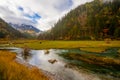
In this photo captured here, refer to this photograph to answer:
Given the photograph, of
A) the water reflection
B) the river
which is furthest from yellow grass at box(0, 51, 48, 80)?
the water reflection

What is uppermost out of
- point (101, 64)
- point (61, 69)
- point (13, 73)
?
point (13, 73)

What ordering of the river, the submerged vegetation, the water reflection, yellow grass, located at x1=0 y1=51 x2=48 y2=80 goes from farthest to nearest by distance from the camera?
the submerged vegetation < the water reflection < the river < yellow grass, located at x1=0 y1=51 x2=48 y2=80

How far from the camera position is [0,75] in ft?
27.3

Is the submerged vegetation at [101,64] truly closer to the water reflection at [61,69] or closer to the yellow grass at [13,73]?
the water reflection at [61,69]

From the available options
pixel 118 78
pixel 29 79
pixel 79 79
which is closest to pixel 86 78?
pixel 79 79

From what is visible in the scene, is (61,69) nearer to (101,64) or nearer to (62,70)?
(62,70)

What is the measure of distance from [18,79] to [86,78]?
16.4 m

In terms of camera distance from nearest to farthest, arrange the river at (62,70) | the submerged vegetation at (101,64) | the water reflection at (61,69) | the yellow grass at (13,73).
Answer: the yellow grass at (13,73) < the river at (62,70) < the water reflection at (61,69) < the submerged vegetation at (101,64)

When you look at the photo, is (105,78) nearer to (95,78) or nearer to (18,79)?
(95,78)

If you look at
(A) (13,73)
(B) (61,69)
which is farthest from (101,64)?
(A) (13,73)

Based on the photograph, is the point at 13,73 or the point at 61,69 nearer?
the point at 13,73

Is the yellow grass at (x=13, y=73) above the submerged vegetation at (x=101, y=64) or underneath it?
above

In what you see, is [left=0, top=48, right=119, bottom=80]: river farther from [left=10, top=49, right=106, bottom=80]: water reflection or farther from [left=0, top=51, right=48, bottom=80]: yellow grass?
[left=0, top=51, right=48, bottom=80]: yellow grass

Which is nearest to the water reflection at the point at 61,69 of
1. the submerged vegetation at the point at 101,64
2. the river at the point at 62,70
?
the river at the point at 62,70
